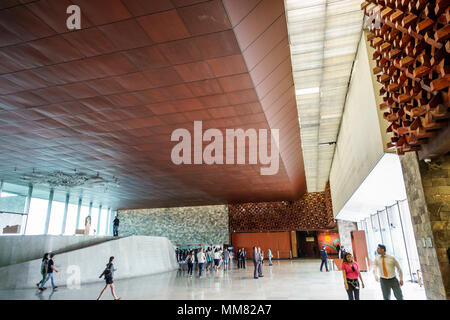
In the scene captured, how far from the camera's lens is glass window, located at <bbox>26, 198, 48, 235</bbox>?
19.0 meters

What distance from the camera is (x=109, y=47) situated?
535cm

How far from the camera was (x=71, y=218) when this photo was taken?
2286 cm

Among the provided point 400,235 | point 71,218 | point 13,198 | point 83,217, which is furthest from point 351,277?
point 83,217

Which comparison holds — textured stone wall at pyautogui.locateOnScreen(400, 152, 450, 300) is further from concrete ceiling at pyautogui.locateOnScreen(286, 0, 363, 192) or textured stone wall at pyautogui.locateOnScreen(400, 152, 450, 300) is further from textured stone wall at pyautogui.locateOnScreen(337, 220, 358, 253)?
textured stone wall at pyautogui.locateOnScreen(337, 220, 358, 253)

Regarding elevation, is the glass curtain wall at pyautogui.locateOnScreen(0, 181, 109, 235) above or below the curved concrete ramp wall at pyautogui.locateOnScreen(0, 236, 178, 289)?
above

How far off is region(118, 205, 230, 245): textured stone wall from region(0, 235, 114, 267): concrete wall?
43.0 ft

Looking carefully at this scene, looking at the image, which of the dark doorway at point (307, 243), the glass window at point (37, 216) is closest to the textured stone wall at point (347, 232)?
the dark doorway at point (307, 243)

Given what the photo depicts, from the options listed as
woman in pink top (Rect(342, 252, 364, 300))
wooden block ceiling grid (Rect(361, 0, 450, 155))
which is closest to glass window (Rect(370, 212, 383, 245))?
woman in pink top (Rect(342, 252, 364, 300))

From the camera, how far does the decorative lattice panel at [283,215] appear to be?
80.7 ft

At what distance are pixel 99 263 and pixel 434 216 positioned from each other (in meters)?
12.1

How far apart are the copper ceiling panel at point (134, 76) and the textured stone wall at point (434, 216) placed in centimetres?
372

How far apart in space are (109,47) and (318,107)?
28.5 ft
